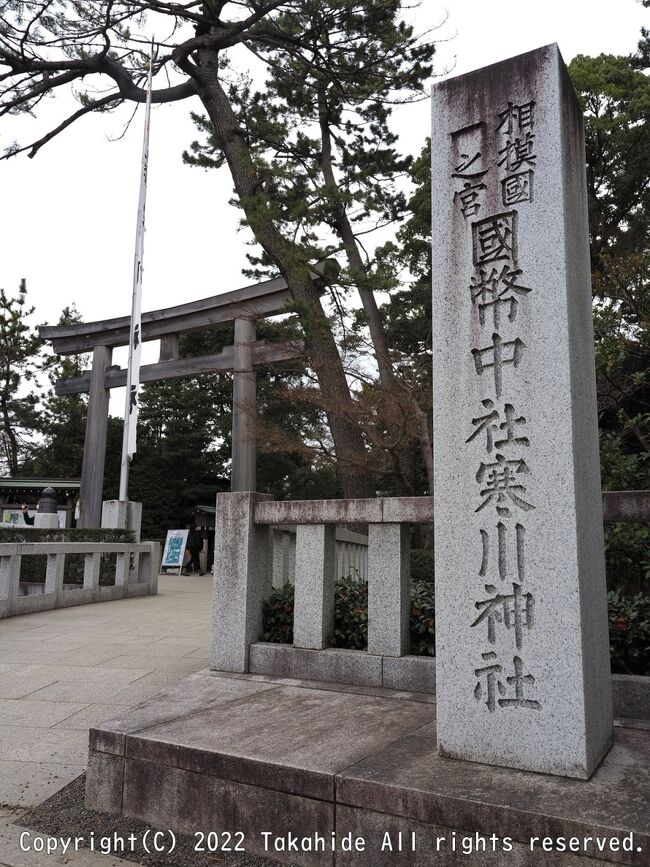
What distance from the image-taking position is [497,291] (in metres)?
2.78

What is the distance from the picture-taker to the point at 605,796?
2.16 metres

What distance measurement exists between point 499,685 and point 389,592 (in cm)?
120

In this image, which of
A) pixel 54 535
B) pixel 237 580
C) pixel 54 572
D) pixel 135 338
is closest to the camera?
pixel 237 580

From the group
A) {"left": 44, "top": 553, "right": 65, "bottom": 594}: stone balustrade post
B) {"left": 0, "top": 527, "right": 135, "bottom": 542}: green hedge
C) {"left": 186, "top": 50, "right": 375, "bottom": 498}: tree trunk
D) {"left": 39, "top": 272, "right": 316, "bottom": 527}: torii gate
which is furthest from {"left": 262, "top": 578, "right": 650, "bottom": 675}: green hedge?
{"left": 39, "top": 272, "right": 316, "bottom": 527}: torii gate

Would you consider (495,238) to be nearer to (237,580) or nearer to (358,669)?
(358,669)

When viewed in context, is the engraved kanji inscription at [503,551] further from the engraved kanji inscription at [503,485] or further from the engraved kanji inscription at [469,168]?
the engraved kanji inscription at [469,168]

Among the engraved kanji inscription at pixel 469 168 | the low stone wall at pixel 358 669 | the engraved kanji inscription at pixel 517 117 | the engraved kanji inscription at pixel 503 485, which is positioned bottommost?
the low stone wall at pixel 358 669

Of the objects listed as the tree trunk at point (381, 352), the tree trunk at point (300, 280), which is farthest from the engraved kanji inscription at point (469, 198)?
the tree trunk at point (300, 280)

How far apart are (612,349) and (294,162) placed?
304 inches

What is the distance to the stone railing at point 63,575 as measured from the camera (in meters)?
7.34

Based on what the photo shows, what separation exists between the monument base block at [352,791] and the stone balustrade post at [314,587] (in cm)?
67

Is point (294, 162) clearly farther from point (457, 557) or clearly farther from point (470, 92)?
point (457, 557)

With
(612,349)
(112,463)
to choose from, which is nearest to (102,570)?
(612,349)

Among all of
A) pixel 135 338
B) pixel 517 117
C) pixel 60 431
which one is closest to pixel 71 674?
pixel 517 117
